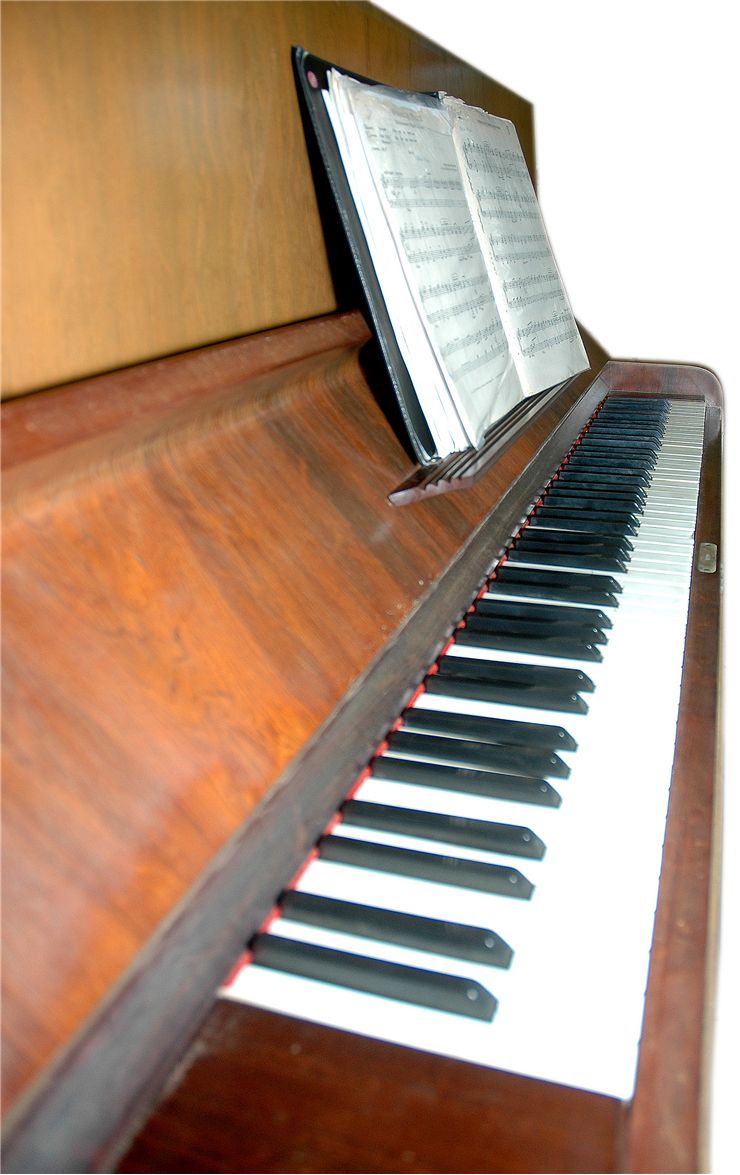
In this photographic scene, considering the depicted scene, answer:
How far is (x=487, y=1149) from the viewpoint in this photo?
0.75 meters

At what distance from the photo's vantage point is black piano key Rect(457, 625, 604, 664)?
1509mm

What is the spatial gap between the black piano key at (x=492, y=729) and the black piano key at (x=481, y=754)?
13 mm

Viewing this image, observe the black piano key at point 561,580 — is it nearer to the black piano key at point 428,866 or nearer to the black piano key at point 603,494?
the black piano key at point 603,494

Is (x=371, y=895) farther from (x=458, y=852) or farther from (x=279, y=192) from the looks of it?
(x=279, y=192)

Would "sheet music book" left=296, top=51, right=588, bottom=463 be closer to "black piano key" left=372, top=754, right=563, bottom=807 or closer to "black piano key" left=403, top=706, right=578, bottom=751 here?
"black piano key" left=403, top=706, right=578, bottom=751

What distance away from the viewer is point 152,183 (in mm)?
1110

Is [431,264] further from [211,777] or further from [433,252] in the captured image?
[211,777]

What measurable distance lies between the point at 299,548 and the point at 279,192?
1.82 ft

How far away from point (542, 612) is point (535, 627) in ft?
0.22

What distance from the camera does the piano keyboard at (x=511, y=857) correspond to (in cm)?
87

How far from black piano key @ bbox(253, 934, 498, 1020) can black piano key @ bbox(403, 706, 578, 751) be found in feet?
1.33

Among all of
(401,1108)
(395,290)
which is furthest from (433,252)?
(401,1108)

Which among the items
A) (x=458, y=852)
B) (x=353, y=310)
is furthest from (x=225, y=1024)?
(x=353, y=310)

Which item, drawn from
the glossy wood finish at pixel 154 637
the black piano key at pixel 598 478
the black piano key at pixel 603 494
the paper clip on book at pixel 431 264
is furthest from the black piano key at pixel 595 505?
the glossy wood finish at pixel 154 637
